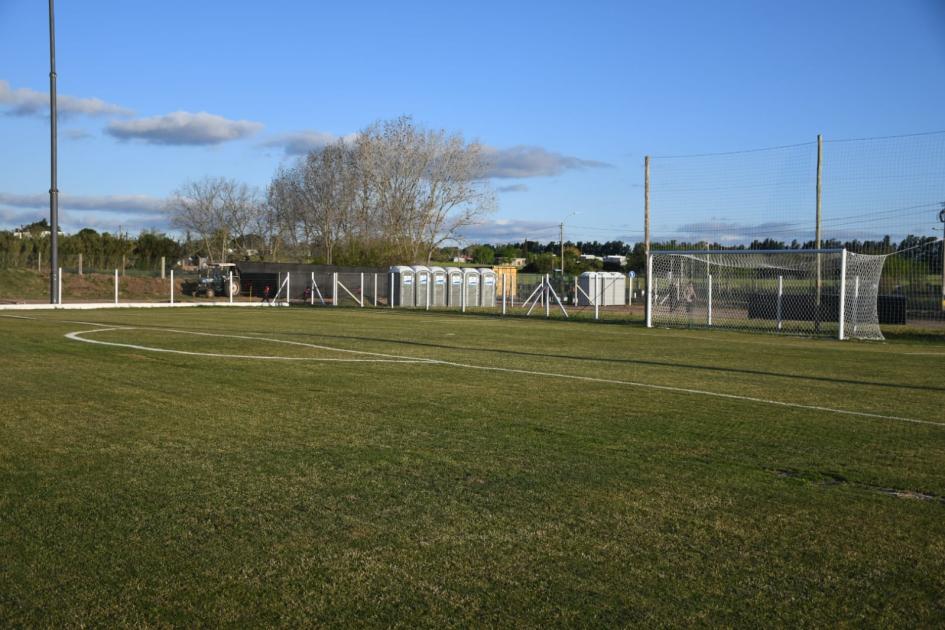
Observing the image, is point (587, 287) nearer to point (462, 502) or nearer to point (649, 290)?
point (649, 290)

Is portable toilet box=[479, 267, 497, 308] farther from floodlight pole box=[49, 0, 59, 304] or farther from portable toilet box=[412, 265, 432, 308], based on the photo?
floodlight pole box=[49, 0, 59, 304]

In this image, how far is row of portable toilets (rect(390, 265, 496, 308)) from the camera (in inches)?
1730

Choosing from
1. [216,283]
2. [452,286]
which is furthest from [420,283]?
[216,283]

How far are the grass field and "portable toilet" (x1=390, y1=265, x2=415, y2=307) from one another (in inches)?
1307

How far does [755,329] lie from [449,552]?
23.5 m

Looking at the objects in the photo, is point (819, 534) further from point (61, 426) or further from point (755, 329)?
point (755, 329)

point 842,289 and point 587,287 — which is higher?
point 842,289

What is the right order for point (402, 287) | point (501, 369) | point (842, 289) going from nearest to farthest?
point (501, 369) < point (842, 289) < point (402, 287)

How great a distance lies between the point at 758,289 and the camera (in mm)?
27547

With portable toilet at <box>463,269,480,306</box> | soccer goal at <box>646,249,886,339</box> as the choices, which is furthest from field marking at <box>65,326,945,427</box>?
portable toilet at <box>463,269,480,306</box>

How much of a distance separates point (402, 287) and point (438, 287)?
2610 millimetres

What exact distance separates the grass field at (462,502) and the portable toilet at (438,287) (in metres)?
34.8

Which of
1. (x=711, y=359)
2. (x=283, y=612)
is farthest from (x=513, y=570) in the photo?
(x=711, y=359)

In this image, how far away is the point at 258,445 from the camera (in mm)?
6426
